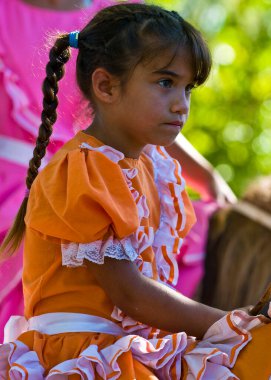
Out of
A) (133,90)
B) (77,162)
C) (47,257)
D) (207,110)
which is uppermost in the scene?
(133,90)

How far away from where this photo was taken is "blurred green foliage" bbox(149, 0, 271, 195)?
6797mm

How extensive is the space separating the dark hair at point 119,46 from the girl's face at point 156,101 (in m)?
0.02

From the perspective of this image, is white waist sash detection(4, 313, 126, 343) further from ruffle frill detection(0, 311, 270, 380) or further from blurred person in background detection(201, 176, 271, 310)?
blurred person in background detection(201, 176, 271, 310)

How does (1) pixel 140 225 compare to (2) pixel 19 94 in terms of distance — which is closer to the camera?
(1) pixel 140 225

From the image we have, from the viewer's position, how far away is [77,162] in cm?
251

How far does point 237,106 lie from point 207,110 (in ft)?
0.66

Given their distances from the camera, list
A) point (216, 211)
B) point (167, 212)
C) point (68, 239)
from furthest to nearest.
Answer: point (216, 211) < point (167, 212) < point (68, 239)

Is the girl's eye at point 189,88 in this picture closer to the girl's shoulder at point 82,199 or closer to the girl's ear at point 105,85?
the girl's ear at point 105,85

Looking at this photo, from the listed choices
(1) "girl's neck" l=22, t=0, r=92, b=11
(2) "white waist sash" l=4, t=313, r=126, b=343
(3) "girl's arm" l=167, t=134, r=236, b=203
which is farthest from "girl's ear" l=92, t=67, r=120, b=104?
(1) "girl's neck" l=22, t=0, r=92, b=11

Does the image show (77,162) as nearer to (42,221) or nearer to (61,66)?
(42,221)

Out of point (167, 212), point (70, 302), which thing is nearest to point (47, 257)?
point (70, 302)

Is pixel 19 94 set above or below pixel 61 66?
below

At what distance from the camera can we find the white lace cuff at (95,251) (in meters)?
2.50

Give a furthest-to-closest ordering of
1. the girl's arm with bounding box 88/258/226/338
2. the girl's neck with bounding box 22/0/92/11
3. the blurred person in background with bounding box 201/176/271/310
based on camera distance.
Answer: the blurred person in background with bounding box 201/176/271/310, the girl's neck with bounding box 22/0/92/11, the girl's arm with bounding box 88/258/226/338
